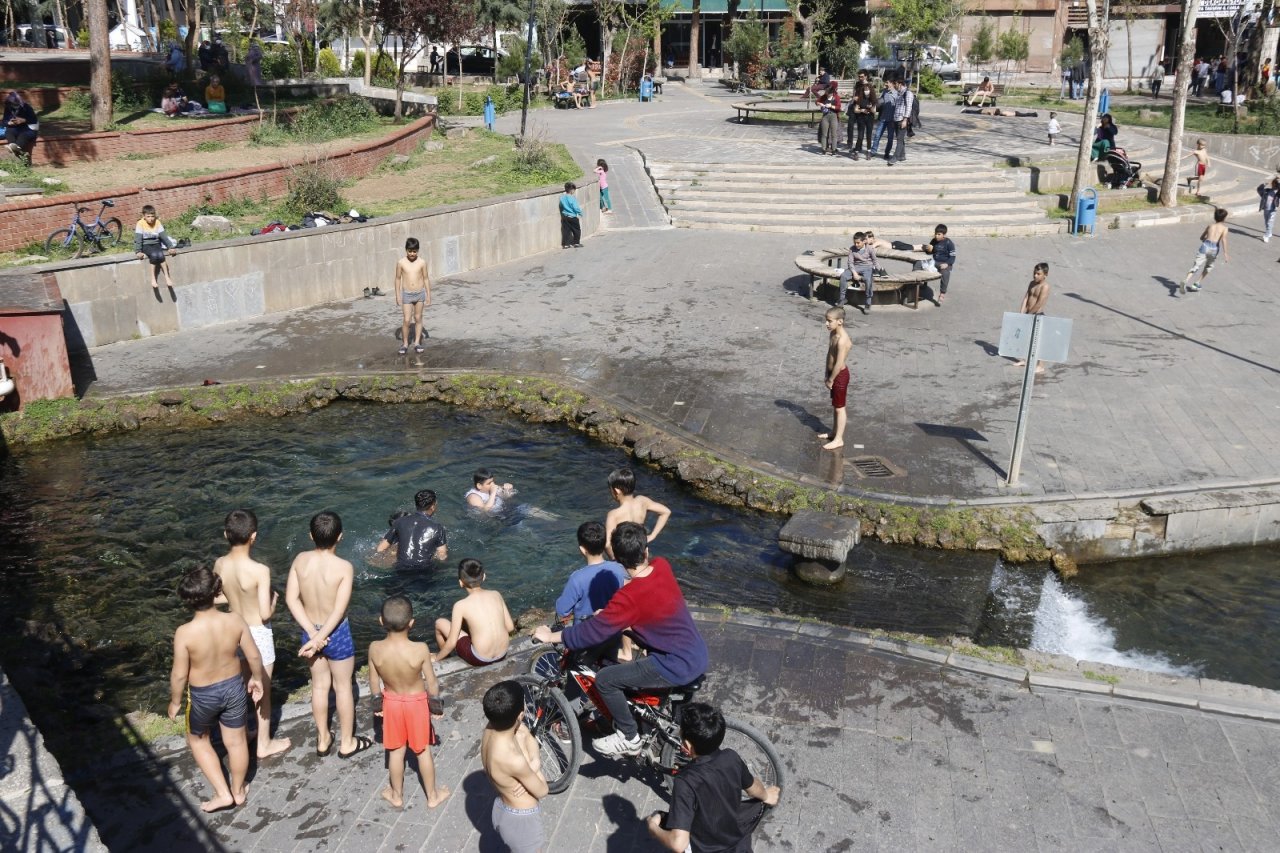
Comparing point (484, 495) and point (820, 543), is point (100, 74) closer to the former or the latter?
point (484, 495)

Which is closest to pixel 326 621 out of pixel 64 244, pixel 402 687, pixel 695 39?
pixel 402 687

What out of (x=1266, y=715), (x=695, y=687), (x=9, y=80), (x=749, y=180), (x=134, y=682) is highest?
(x=9, y=80)

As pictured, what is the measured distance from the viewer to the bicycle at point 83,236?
59.0 ft

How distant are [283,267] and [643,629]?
13.9 m

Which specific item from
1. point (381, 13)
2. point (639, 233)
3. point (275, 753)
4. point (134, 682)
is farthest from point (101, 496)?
point (381, 13)

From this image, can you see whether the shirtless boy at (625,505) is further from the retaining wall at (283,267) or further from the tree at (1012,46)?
the tree at (1012,46)

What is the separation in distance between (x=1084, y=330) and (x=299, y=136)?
61.7 ft

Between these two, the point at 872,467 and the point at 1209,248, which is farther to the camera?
the point at 1209,248

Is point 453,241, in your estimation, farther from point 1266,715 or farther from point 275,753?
point 1266,715

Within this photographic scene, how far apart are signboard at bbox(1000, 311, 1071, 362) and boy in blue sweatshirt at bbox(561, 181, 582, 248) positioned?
12.5m

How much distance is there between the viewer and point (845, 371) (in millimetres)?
12305

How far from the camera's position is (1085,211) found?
23250mm

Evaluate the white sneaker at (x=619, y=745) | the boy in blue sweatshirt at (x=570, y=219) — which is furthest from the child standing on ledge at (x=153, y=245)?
the white sneaker at (x=619, y=745)

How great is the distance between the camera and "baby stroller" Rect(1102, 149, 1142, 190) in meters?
26.0
